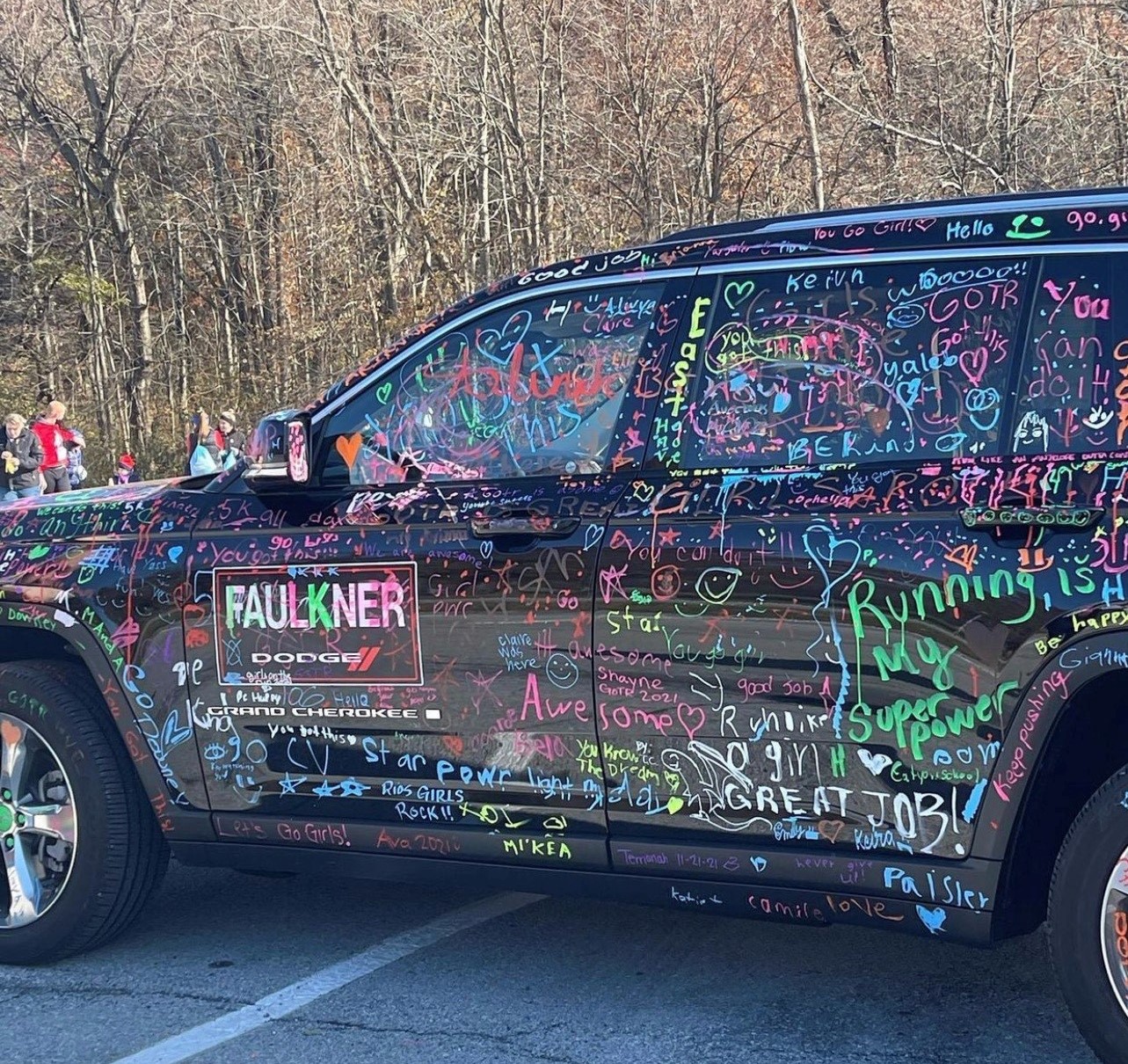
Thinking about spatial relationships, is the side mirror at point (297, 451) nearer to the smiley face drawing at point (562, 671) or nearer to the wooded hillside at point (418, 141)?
the smiley face drawing at point (562, 671)

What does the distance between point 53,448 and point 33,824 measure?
44.3 feet

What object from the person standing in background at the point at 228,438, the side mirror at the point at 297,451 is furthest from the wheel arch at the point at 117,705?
the person standing in background at the point at 228,438

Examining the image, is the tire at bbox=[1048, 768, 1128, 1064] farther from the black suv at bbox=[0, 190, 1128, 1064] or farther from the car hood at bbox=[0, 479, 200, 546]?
the car hood at bbox=[0, 479, 200, 546]

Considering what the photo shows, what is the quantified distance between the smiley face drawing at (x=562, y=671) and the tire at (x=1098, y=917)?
1.18 metres

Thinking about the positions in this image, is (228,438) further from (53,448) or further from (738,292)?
(738,292)

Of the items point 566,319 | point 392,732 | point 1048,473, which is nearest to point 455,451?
point 566,319

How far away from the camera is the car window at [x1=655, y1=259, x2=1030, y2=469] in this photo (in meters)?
3.39

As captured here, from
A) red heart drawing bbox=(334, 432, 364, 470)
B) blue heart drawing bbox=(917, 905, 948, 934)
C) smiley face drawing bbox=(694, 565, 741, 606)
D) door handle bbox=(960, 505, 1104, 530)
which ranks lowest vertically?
blue heart drawing bbox=(917, 905, 948, 934)

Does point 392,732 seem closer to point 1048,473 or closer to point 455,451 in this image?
point 455,451

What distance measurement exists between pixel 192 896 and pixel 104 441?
75.3ft

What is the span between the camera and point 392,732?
12.9ft

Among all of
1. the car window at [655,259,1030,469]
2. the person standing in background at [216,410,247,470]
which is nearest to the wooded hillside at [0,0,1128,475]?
the person standing in background at [216,410,247,470]

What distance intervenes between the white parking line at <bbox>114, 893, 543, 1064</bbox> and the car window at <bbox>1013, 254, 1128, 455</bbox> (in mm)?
2363

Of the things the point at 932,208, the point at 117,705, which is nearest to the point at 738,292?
the point at 932,208
